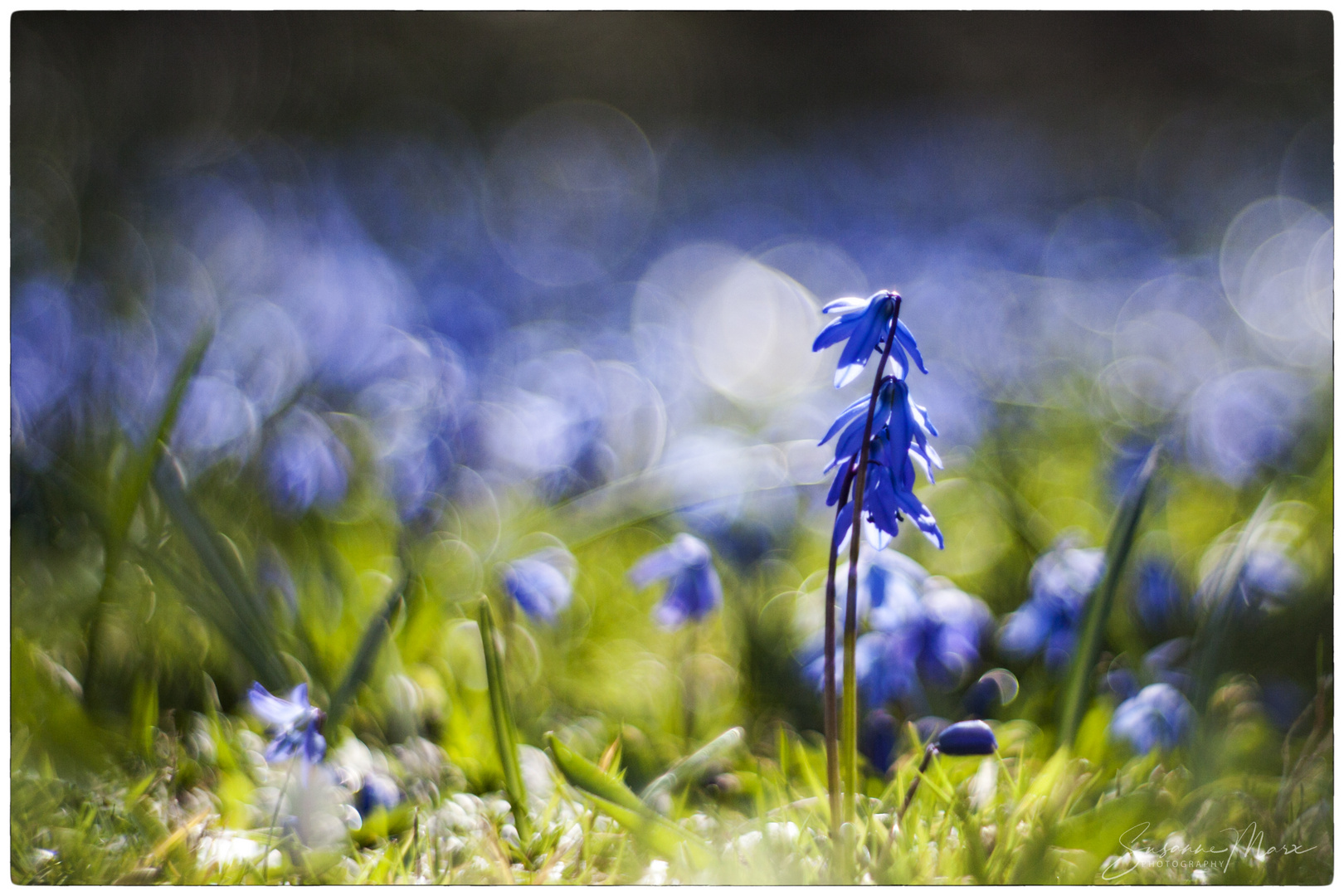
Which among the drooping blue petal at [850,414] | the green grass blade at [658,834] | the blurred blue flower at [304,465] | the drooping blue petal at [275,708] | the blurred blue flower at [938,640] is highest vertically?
the drooping blue petal at [850,414]

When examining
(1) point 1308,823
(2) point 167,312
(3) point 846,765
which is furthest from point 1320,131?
(2) point 167,312

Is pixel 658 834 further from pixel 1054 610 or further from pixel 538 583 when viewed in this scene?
pixel 1054 610

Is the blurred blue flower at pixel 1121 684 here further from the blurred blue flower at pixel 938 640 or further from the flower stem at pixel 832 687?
the flower stem at pixel 832 687

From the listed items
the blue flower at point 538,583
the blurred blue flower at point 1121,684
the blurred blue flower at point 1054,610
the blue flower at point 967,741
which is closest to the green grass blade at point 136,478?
the blue flower at point 538,583

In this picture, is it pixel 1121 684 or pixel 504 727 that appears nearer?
pixel 504 727

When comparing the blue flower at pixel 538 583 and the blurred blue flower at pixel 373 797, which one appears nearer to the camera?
the blurred blue flower at pixel 373 797

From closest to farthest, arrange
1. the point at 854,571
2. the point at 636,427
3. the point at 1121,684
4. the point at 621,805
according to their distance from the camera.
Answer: the point at 854,571 < the point at 621,805 < the point at 1121,684 < the point at 636,427

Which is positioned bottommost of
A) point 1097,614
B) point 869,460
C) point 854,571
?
point 1097,614

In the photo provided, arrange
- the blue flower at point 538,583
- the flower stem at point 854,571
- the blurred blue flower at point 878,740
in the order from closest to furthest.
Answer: the flower stem at point 854,571 → the blurred blue flower at point 878,740 → the blue flower at point 538,583

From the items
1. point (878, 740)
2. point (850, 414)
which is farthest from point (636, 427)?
point (878, 740)
